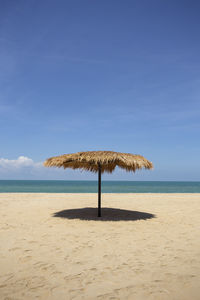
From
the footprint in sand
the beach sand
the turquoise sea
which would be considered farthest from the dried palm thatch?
the turquoise sea

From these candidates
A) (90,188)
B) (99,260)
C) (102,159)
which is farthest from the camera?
(90,188)

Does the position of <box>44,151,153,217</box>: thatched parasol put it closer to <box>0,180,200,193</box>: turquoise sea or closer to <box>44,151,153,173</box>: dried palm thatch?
<box>44,151,153,173</box>: dried palm thatch

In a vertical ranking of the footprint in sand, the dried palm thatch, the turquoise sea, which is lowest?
the turquoise sea

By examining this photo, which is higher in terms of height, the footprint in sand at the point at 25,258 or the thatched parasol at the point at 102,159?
the thatched parasol at the point at 102,159

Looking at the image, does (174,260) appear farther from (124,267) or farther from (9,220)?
(9,220)

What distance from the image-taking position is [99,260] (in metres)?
3.74

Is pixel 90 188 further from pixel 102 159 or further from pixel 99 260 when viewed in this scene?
pixel 99 260

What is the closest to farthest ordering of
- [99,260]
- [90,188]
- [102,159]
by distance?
[99,260] < [102,159] < [90,188]

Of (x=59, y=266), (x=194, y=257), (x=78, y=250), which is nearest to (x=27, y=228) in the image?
(x=78, y=250)

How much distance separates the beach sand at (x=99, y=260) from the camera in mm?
2777

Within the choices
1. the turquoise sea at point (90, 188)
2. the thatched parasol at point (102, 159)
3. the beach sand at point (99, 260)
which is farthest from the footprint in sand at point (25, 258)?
the turquoise sea at point (90, 188)

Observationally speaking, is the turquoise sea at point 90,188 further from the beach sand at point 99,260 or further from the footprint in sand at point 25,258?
the footprint in sand at point 25,258

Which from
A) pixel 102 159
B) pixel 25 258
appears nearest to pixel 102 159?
pixel 102 159

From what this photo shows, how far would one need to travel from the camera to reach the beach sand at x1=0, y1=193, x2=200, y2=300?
9.11 feet
